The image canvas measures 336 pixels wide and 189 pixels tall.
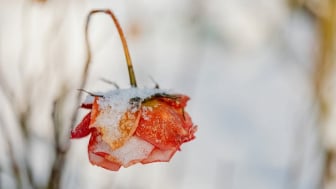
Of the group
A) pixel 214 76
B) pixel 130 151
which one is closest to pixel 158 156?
pixel 130 151

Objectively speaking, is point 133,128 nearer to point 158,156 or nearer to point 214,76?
point 158,156

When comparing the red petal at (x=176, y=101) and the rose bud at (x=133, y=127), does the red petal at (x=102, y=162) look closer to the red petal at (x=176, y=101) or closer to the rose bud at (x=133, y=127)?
the rose bud at (x=133, y=127)

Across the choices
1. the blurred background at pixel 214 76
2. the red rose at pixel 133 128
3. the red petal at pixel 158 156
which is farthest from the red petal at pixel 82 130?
the blurred background at pixel 214 76

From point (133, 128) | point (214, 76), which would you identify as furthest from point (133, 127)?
point (214, 76)

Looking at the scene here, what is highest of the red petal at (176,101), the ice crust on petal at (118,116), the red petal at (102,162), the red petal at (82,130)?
the red petal at (176,101)

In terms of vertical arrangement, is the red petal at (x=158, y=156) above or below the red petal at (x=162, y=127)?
below

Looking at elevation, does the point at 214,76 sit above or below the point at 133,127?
above

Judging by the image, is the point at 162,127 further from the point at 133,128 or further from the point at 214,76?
A: the point at 214,76

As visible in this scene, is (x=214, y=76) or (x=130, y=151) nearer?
(x=130, y=151)
